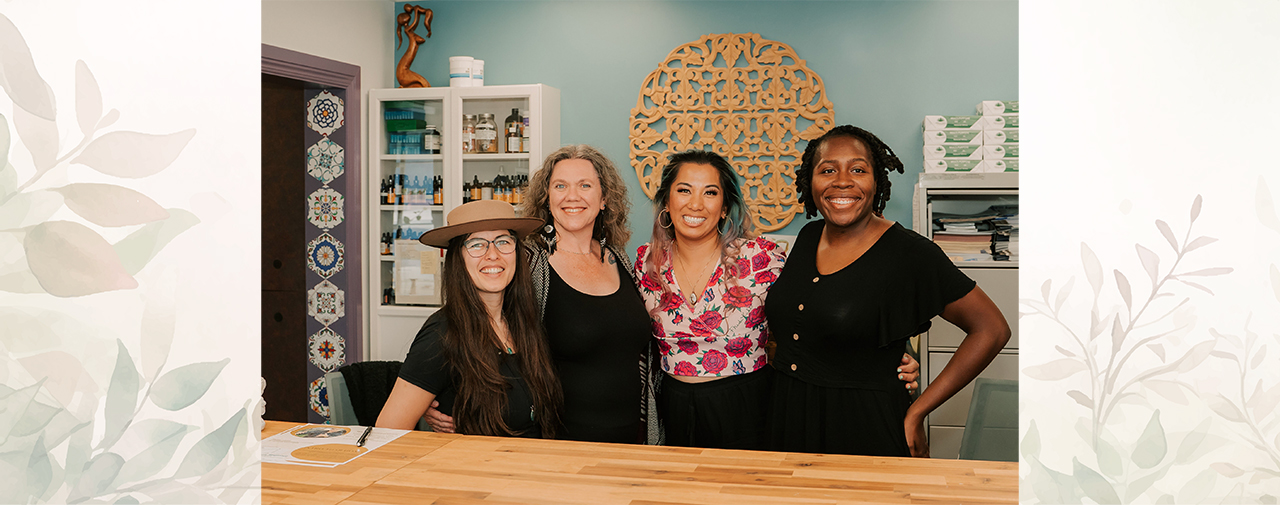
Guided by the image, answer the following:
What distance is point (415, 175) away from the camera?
423 centimetres

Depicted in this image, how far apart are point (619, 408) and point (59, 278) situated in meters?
1.71

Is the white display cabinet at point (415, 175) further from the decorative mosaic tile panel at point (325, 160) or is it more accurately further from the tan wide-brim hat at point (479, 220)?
the tan wide-brim hat at point (479, 220)

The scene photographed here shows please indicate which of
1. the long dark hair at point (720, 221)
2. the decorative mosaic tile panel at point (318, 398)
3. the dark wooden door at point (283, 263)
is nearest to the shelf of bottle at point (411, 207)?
the dark wooden door at point (283, 263)

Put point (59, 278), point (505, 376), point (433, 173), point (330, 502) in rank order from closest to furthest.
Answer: point (59, 278), point (330, 502), point (505, 376), point (433, 173)

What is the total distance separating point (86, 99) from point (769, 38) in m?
3.71

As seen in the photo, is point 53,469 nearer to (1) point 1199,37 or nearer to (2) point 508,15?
(1) point 1199,37

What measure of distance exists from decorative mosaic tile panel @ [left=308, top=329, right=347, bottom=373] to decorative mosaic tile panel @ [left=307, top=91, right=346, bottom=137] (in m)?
1.09

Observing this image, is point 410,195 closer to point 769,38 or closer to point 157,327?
point 769,38

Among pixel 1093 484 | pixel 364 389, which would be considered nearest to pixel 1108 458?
pixel 1093 484

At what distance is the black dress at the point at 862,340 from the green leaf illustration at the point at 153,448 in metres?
1.70

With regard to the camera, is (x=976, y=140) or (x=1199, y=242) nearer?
(x=1199, y=242)

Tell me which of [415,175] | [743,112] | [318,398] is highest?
[743,112]

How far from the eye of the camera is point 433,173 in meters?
4.21

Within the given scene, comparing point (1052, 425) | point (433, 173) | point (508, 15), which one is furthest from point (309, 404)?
point (1052, 425)
